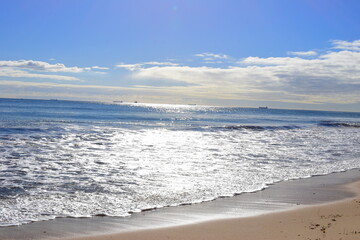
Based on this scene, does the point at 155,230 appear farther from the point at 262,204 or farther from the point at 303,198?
the point at 303,198

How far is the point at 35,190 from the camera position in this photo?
27.8 ft

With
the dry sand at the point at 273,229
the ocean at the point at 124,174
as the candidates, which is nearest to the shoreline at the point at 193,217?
the dry sand at the point at 273,229

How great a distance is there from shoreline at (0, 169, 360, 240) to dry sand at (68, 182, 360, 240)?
0.12ft

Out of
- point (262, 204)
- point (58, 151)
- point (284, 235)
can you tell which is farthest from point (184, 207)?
point (58, 151)

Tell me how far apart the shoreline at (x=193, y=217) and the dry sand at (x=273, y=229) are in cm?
4

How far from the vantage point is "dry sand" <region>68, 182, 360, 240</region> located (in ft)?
18.6

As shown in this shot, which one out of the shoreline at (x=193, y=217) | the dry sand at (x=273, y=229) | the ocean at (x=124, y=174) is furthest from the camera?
the ocean at (x=124, y=174)

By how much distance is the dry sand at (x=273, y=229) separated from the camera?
5.66m

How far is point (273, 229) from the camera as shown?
6.09 m

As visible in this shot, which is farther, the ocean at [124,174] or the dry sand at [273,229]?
the ocean at [124,174]

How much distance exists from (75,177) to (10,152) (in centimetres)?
593

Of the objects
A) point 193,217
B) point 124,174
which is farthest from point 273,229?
point 124,174

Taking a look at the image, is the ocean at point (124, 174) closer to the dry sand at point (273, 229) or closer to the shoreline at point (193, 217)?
the shoreline at point (193, 217)

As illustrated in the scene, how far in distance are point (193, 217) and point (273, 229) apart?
5.37 ft
